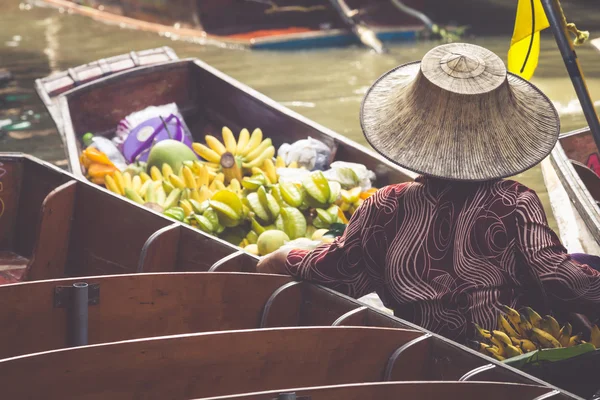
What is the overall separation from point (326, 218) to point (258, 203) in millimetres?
323

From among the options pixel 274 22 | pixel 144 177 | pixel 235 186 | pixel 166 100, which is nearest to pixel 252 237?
pixel 235 186

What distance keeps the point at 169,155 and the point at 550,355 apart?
9.19 feet

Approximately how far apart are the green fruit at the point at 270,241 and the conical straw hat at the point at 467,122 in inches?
39.8

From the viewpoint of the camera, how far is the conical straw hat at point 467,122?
232cm

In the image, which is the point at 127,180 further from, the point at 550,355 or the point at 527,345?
the point at 550,355

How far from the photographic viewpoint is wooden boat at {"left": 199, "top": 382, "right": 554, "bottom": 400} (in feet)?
6.21

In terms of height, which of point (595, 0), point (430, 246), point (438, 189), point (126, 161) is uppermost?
point (595, 0)

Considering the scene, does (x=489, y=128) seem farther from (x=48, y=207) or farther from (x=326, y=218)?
(x=48, y=207)

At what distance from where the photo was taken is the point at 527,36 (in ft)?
9.08

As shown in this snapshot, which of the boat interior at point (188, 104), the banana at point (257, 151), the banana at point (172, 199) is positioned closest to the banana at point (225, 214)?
the banana at point (172, 199)

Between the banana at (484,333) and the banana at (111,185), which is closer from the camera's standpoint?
the banana at (484,333)

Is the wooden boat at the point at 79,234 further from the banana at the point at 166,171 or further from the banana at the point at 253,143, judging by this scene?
the banana at the point at 253,143

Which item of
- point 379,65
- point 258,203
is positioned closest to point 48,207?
point 258,203

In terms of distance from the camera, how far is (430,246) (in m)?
2.36
